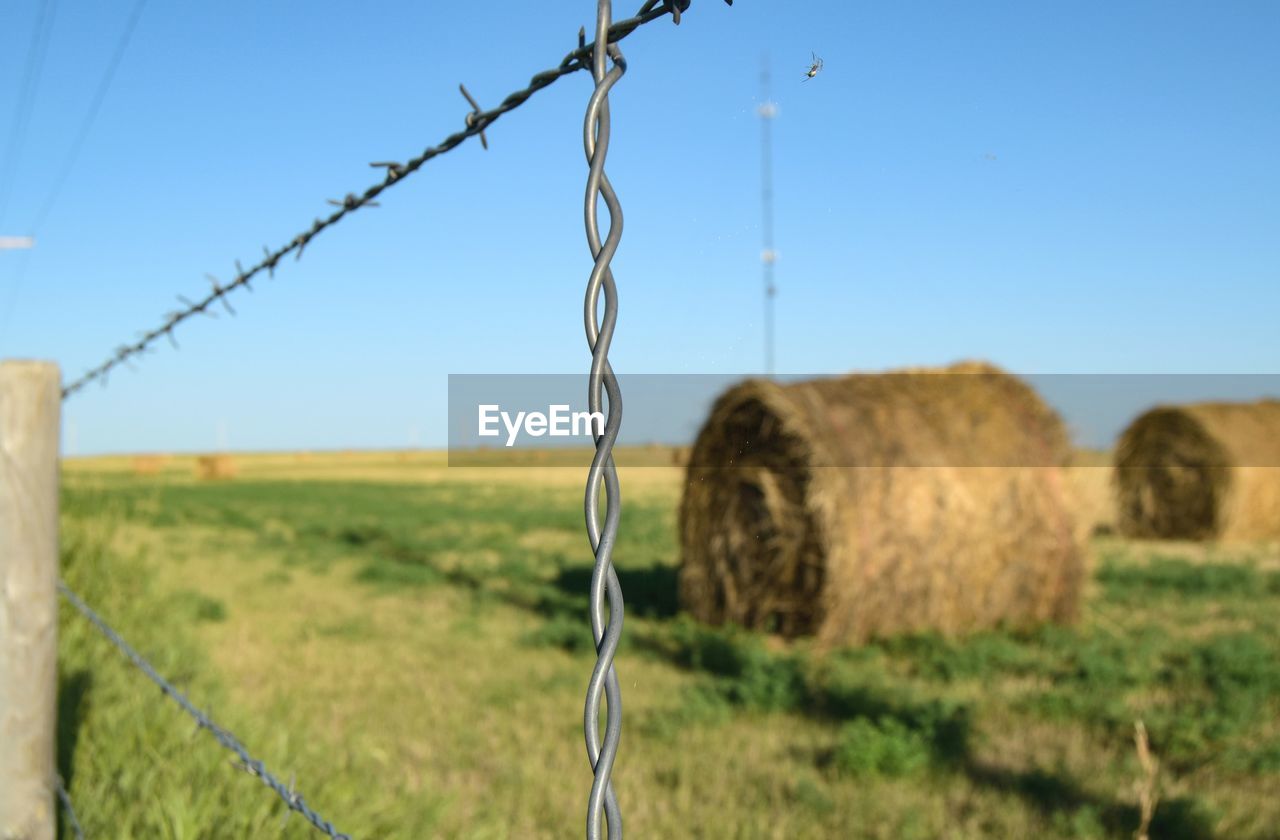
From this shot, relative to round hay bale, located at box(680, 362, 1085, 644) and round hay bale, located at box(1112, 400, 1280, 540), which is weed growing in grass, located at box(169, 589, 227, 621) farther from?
round hay bale, located at box(1112, 400, 1280, 540)

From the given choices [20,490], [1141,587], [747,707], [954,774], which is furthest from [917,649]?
[20,490]

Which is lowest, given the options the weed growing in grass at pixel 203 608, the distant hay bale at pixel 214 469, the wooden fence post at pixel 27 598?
the weed growing in grass at pixel 203 608

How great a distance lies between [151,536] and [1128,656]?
53.3ft

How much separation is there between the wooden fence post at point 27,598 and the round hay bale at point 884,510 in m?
5.46

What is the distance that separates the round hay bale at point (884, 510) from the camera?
24.3 feet

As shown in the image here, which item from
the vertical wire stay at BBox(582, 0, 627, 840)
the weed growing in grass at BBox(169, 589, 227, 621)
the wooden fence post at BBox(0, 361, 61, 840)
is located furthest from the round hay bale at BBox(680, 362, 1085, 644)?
the vertical wire stay at BBox(582, 0, 627, 840)

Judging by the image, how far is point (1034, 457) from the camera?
8.25 meters

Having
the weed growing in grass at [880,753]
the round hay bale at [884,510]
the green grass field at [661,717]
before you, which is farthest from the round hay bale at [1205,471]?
the weed growing in grass at [880,753]

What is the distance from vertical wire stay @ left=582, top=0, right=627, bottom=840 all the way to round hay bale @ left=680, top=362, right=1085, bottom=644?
260 inches

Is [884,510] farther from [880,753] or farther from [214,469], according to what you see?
[214,469]

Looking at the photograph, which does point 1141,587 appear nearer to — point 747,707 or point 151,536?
point 747,707

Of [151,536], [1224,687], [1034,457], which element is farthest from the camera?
[151,536]

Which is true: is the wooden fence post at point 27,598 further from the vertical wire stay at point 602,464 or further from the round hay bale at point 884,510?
the round hay bale at point 884,510

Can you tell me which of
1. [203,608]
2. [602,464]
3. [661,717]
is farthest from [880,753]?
[203,608]
